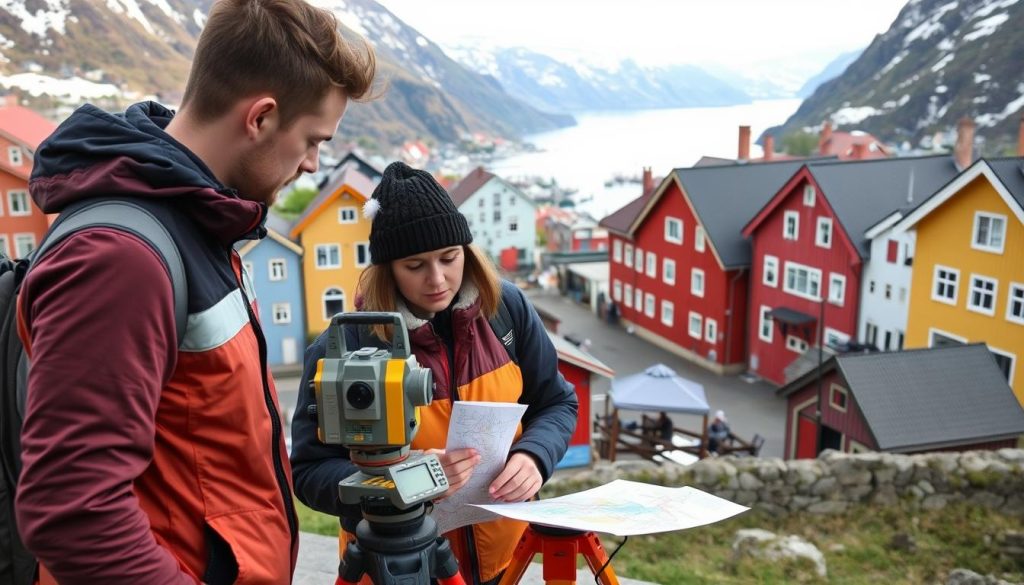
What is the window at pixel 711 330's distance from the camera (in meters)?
24.6

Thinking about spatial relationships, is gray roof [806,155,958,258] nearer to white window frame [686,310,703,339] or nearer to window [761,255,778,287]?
window [761,255,778,287]

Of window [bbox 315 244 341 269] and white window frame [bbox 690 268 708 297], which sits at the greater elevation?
window [bbox 315 244 341 269]

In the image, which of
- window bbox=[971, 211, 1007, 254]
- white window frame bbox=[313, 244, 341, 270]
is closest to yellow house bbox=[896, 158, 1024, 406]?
window bbox=[971, 211, 1007, 254]

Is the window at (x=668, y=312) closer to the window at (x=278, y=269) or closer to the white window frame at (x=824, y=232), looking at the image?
the white window frame at (x=824, y=232)

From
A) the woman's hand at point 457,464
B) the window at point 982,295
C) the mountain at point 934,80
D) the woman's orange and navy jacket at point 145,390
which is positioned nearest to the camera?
the woman's orange and navy jacket at point 145,390

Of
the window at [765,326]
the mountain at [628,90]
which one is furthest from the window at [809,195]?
the mountain at [628,90]

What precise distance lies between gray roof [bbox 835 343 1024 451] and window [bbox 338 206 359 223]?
17.8 meters

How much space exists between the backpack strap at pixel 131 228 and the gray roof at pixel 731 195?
23881 millimetres

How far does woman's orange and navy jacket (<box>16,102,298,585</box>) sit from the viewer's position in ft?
3.71

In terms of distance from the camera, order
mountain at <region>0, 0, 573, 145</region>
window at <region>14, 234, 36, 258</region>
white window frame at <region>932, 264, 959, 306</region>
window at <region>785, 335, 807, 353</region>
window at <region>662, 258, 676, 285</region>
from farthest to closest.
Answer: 1. window at <region>662, 258, 676, 285</region>
2. window at <region>785, 335, 807, 353</region>
3. window at <region>14, 234, 36, 258</region>
4. white window frame at <region>932, 264, 959, 306</region>
5. mountain at <region>0, 0, 573, 145</region>

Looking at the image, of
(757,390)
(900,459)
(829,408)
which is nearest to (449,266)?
(900,459)

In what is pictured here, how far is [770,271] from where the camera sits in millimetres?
23047

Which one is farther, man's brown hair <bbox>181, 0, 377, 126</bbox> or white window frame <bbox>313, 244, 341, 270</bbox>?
white window frame <bbox>313, 244, 341, 270</bbox>

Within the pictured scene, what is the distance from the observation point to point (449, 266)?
7.65 feet
